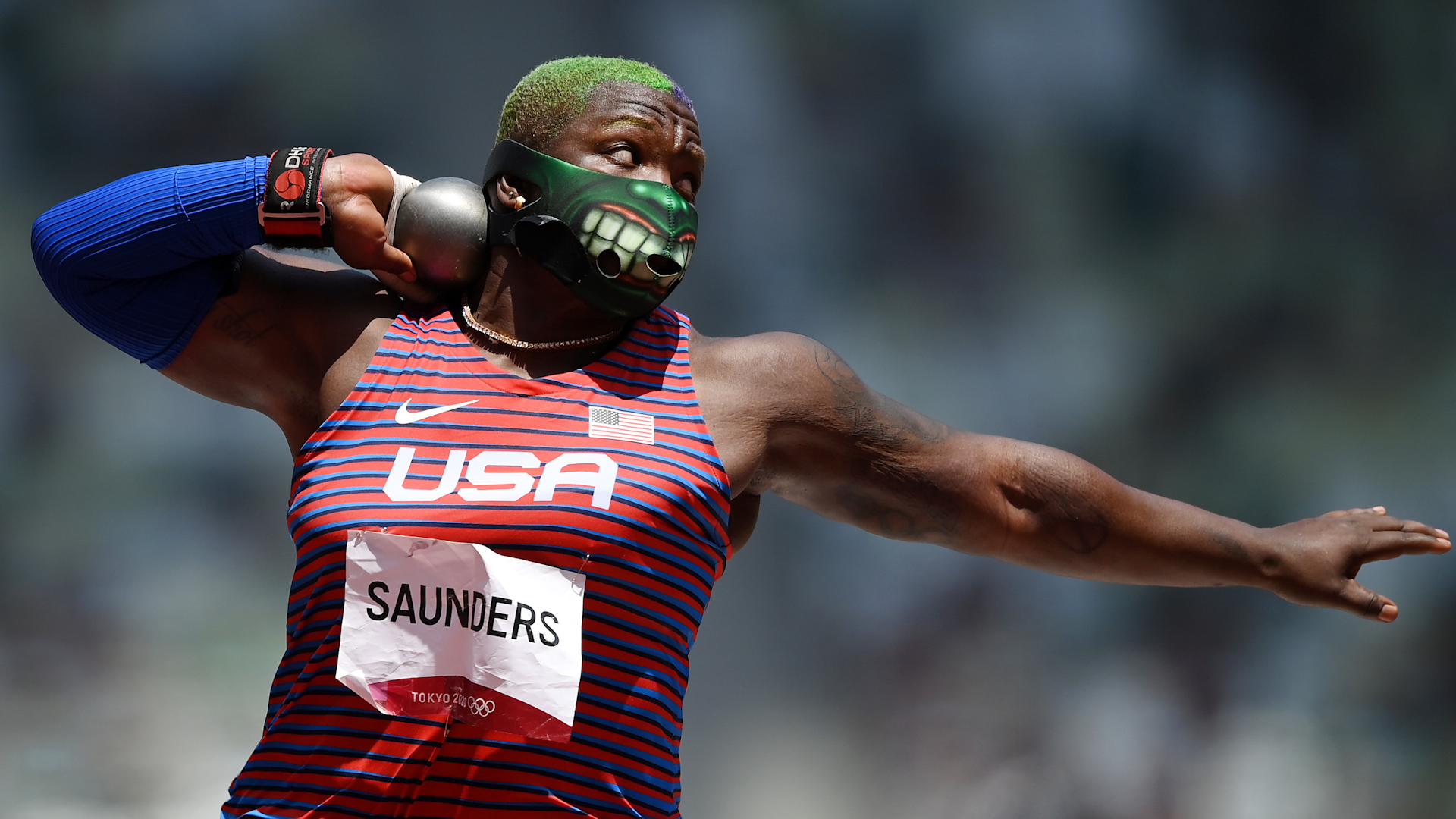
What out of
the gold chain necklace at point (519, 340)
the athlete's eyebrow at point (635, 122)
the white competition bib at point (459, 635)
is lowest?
the white competition bib at point (459, 635)

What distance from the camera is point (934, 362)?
390cm

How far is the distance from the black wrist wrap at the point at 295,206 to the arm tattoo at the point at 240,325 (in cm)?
13

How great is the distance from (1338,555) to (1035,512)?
1.60ft

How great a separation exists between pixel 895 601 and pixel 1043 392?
2.70 ft

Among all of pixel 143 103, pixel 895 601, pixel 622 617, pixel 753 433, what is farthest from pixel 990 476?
pixel 143 103

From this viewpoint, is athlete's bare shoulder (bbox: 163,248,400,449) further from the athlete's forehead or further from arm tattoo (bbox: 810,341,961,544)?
arm tattoo (bbox: 810,341,961,544)

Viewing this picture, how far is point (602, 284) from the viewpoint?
1.78 metres

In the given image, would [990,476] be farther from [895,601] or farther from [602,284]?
[895,601]

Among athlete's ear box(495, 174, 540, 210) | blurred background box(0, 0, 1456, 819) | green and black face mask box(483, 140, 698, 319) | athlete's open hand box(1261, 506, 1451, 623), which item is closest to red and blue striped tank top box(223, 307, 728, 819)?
green and black face mask box(483, 140, 698, 319)

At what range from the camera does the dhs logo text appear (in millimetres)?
1578

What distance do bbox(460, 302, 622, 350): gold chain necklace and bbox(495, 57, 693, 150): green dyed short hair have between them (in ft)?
0.94

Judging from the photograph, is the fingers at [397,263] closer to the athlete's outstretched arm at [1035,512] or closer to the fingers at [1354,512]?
the athlete's outstretched arm at [1035,512]

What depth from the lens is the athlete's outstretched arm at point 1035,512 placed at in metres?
1.91

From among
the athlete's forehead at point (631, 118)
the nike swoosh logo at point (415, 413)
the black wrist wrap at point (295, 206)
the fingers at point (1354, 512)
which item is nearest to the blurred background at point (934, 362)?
the fingers at point (1354, 512)
